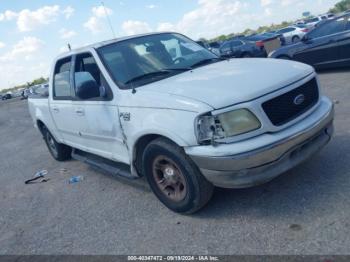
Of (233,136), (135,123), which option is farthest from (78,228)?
(233,136)

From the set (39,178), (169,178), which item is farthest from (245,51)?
(169,178)

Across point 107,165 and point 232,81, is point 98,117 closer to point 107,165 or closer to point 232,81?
point 107,165

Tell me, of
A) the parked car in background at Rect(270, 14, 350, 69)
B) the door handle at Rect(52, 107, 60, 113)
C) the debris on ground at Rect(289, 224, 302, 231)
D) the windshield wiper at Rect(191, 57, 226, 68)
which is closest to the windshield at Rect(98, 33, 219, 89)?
the windshield wiper at Rect(191, 57, 226, 68)

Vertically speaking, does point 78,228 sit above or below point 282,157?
below

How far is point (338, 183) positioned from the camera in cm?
372

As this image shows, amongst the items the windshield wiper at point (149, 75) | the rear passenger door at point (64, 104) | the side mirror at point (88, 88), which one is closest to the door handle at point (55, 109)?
the rear passenger door at point (64, 104)

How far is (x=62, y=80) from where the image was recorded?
5480mm

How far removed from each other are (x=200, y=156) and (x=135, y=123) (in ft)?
3.04

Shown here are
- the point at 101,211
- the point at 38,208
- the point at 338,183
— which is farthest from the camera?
the point at 38,208

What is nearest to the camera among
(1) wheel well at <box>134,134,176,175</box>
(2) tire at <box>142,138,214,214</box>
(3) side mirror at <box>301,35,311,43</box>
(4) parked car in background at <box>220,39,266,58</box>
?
(2) tire at <box>142,138,214,214</box>

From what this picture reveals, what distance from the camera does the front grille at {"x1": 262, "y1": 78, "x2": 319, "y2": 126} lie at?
10.6 feet

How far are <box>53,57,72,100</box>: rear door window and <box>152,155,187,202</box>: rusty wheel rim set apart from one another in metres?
2.07

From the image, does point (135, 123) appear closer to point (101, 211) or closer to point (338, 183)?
point (101, 211)

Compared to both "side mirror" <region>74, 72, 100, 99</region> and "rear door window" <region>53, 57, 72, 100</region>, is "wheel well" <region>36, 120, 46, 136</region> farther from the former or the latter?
"side mirror" <region>74, 72, 100, 99</region>
